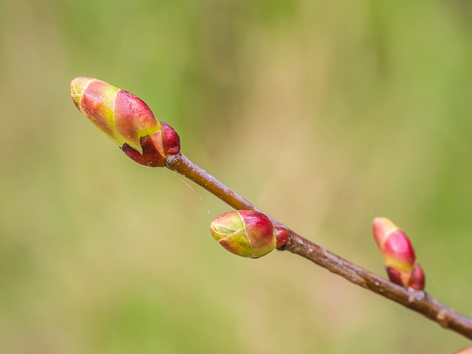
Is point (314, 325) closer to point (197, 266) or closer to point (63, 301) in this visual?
point (197, 266)

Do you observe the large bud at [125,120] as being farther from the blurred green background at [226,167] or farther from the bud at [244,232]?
the blurred green background at [226,167]

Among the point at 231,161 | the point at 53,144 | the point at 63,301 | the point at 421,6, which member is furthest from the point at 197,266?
the point at 421,6

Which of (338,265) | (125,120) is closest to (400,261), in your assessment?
(338,265)

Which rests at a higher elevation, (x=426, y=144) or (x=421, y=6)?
(x=421, y=6)

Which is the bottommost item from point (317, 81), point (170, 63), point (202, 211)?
point (202, 211)

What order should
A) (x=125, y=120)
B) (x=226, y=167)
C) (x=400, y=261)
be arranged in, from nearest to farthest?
(x=125, y=120)
(x=400, y=261)
(x=226, y=167)

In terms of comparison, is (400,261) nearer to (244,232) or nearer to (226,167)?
(244,232)

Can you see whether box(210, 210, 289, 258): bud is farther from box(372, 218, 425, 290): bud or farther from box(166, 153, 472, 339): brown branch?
box(372, 218, 425, 290): bud

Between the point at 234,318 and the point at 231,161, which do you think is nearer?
the point at 234,318
